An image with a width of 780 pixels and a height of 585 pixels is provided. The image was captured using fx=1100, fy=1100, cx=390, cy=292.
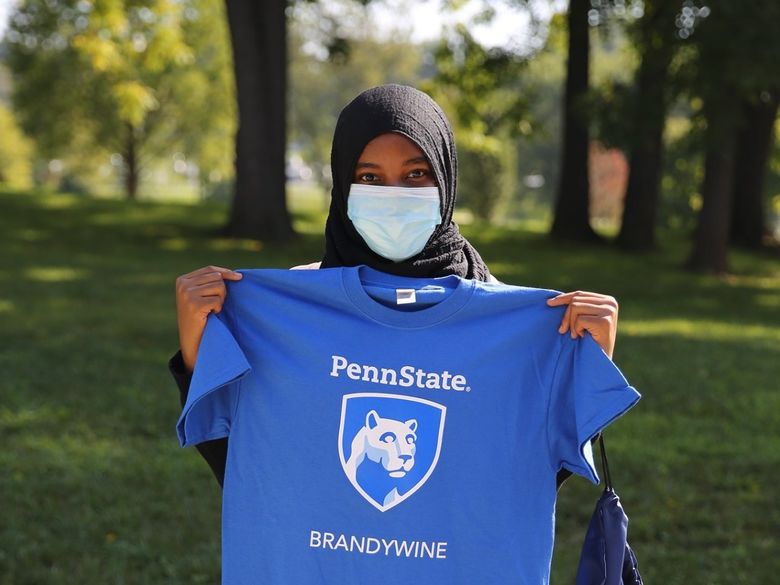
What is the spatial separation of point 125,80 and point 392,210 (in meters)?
27.8

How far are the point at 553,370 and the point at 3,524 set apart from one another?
3772 millimetres

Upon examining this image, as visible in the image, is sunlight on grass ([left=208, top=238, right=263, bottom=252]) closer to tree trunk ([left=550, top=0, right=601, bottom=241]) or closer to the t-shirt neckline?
tree trunk ([left=550, top=0, right=601, bottom=241])

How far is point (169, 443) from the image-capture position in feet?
22.7

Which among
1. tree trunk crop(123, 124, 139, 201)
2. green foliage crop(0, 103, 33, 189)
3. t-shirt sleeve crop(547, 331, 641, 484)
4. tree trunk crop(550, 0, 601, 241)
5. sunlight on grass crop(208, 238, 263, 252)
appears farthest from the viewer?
green foliage crop(0, 103, 33, 189)

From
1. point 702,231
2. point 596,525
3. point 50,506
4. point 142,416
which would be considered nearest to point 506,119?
point 702,231

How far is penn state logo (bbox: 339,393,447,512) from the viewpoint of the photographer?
2.56 m

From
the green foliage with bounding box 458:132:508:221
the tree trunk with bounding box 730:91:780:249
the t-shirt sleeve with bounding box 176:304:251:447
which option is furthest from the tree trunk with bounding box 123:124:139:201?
the t-shirt sleeve with bounding box 176:304:251:447

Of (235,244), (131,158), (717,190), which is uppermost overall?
(717,190)

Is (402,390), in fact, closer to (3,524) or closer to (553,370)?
(553,370)

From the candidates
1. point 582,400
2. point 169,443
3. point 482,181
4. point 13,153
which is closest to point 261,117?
point 169,443

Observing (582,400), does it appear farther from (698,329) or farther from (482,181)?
(482,181)

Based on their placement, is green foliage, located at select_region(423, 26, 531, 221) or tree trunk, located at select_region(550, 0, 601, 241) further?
green foliage, located at select_region(423, 26, 531, 221)

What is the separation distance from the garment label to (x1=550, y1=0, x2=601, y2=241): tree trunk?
64.5 ft

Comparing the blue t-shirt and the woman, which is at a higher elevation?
the woman
